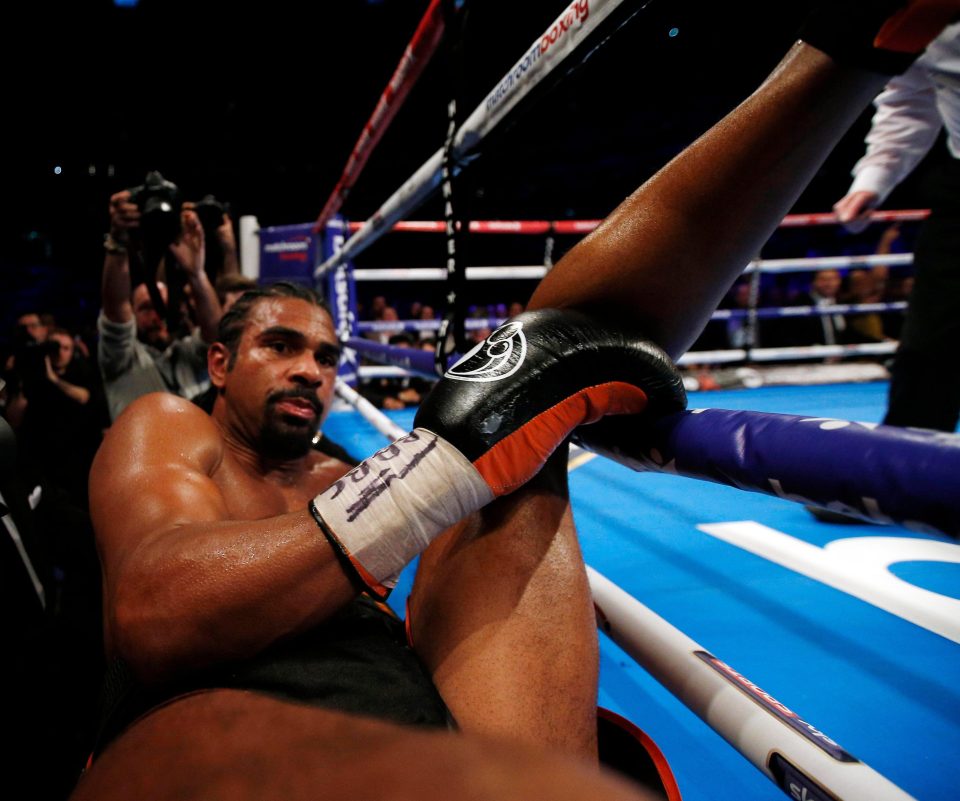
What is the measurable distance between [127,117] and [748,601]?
11.6 meters

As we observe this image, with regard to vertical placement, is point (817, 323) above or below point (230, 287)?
below

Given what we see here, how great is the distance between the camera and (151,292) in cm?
252

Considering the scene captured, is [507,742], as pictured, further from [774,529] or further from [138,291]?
[138,291]

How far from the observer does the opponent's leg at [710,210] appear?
0.68 m

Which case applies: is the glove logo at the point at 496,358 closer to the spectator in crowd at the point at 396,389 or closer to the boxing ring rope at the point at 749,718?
the boxing ring rope at the point at 749,718

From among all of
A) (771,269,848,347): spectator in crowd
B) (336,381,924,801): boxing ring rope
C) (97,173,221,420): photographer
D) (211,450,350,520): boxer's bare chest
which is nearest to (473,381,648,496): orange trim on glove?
(336,381,924,801): boxing ring rope

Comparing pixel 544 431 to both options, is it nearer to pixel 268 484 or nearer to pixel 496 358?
pixel 496 358

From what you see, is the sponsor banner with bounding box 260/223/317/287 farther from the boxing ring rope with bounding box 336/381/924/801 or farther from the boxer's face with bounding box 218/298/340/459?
the boxing ring rope with bounding box 336/381/924/801

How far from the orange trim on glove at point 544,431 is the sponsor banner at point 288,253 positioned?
4.05 meters

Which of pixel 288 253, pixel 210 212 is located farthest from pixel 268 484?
pixel 288 253

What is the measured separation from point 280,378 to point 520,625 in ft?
2.36

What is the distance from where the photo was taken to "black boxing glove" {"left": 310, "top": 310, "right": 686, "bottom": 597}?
656 mm

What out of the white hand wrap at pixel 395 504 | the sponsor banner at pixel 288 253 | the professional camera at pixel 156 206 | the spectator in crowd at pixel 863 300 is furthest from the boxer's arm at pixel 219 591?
the spectator in crowd at pixel 863 300

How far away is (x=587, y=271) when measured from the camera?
80cm
